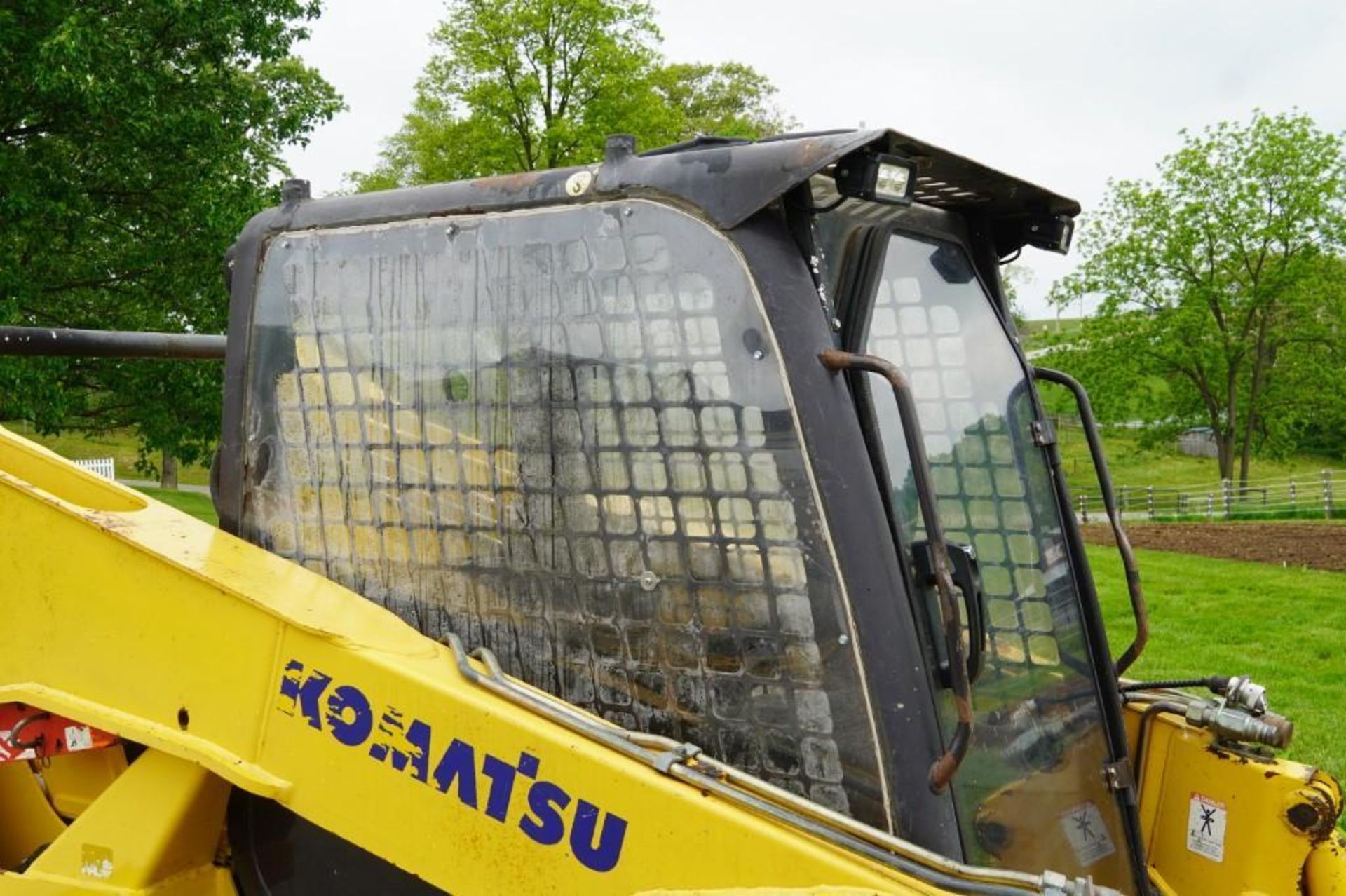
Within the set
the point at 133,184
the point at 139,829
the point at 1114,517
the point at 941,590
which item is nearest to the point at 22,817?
the point at 139,829

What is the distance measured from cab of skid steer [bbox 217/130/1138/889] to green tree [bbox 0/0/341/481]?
1022 centimetres

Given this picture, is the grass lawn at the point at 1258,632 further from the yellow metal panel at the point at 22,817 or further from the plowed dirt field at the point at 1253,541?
the yellow metal panel at the point at 22,817

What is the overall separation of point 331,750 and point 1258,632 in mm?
11432

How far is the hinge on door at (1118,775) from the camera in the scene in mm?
3025

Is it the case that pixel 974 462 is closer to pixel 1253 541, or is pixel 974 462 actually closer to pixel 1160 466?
pixel 1253 541

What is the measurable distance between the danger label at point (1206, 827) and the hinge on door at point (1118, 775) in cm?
33

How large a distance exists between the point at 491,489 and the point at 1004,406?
50.5 inches

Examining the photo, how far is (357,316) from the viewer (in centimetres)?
282

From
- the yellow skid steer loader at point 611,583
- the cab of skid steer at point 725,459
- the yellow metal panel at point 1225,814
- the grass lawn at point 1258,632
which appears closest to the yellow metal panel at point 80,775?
the yellow skid steer loader at point 611,583

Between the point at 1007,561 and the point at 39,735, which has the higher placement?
the point at 1007,561

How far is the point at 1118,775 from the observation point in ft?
9.96

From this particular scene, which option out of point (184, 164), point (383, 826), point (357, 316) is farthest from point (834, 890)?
point (184, 164)

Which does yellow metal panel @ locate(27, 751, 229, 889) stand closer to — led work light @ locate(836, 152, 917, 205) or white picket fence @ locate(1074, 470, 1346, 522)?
led work light @ locate(836, 152, 917, 205)

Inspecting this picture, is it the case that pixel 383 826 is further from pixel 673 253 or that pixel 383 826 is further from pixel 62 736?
pixel 673 253
